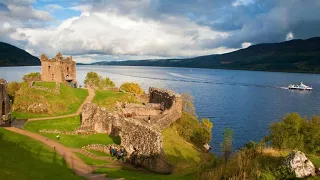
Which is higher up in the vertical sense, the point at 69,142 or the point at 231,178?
the point at 231,178

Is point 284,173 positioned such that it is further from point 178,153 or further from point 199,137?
point 199,137

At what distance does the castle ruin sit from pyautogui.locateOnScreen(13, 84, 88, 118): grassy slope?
2712 cm

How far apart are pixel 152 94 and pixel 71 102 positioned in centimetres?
1696

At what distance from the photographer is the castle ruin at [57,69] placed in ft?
273

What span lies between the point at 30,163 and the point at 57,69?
209 feet

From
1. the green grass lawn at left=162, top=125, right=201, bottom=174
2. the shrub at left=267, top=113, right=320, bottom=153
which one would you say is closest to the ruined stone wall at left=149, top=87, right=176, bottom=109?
the green grass lawn at left=162, top=125, right=201, bottom=174

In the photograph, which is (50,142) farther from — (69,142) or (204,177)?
(204,177)

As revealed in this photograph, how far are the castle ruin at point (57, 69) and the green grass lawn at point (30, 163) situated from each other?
5094cm

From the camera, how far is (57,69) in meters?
83.6

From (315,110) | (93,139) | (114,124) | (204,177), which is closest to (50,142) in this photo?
(93,139)

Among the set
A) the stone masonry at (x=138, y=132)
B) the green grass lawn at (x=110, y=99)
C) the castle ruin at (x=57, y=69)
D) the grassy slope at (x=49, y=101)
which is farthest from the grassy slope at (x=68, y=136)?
the castle ruin at (x=57, y=69)

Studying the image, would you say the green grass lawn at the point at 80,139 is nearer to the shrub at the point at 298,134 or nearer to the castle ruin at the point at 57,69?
the shrub at the point at 298,134

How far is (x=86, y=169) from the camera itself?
91.6ft

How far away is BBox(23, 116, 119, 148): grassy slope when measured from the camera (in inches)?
1478
